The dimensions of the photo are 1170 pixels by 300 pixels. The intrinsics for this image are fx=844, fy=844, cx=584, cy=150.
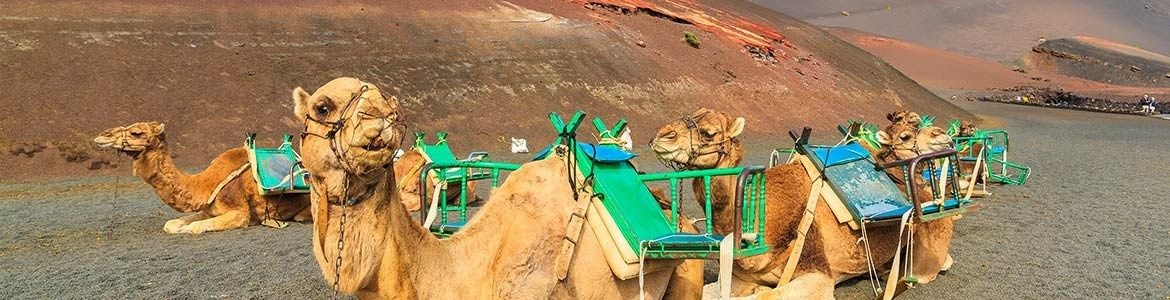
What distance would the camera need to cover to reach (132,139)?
823cm

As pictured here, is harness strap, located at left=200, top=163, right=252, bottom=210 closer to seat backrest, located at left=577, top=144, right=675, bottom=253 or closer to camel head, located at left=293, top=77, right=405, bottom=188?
seat backrest, located at left=577, top=144, right=675, bottom=253

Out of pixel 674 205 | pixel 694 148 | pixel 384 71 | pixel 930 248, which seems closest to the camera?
pixel 674 205

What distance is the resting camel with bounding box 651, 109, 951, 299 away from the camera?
16.5ft

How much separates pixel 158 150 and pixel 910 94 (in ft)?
120

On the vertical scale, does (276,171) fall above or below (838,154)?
below

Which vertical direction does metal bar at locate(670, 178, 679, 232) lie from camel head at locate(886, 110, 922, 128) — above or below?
above

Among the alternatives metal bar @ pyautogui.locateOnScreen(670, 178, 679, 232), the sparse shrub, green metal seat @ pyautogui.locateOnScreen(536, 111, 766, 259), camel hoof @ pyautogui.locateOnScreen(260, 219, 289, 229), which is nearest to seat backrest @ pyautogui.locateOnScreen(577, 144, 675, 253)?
green metal seat @ pyautogui.locateOnScreen(536, 111, 766, 259)

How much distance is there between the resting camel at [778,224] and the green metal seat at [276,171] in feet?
16.4

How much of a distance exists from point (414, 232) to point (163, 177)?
21.2ft

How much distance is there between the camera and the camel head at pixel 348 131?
2553 millimetres

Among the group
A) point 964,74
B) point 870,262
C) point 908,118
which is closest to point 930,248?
point 870,262

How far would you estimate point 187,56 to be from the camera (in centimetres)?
1942

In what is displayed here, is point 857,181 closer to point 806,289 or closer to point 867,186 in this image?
point 867,186

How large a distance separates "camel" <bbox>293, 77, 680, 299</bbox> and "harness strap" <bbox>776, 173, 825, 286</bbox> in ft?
5.71
